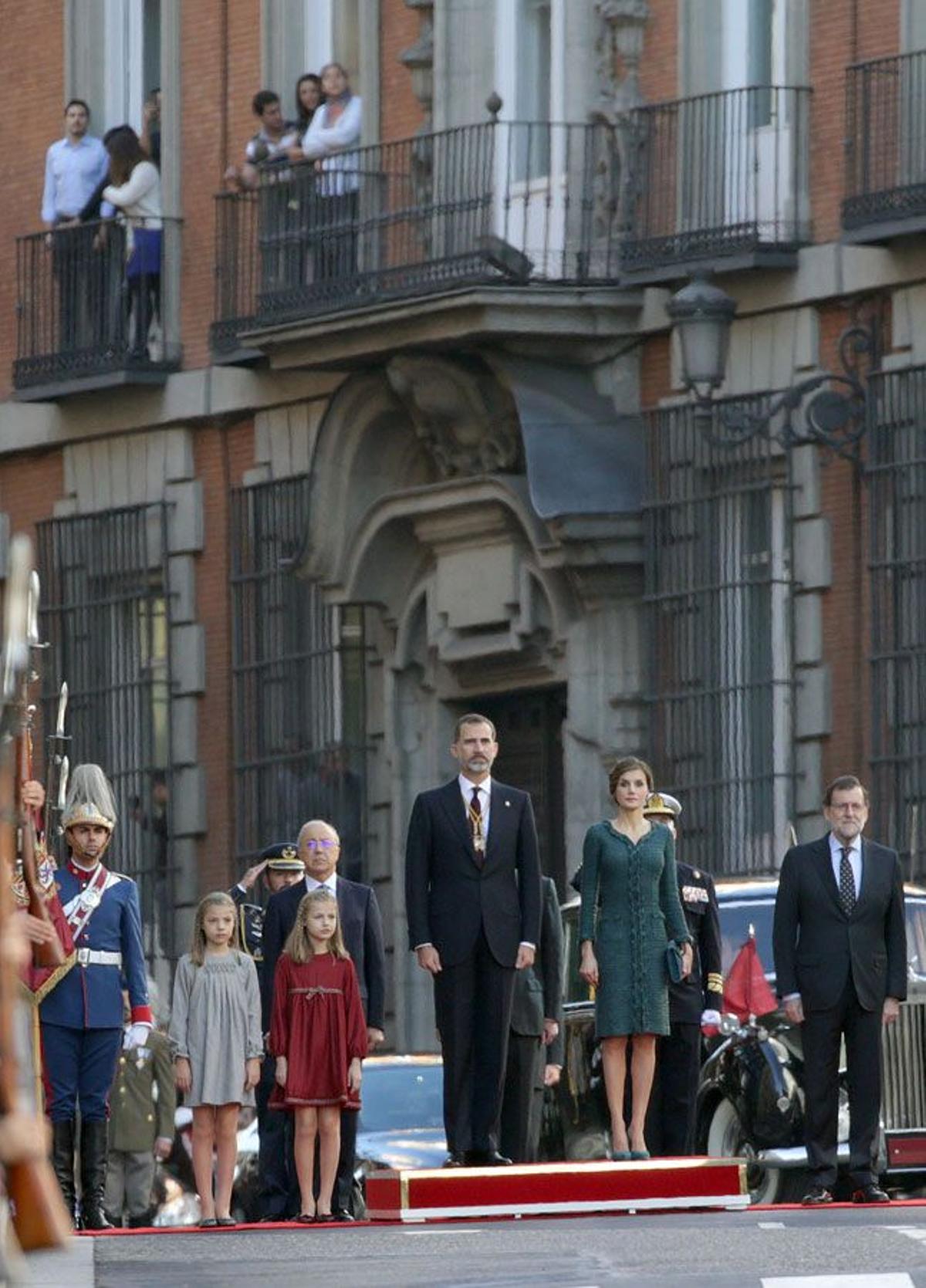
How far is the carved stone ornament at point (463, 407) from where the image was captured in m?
32.0

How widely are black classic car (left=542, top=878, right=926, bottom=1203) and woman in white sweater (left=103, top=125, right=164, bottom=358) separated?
487 inches

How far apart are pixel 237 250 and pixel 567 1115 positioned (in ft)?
40.9

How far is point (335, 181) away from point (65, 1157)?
1407 cm

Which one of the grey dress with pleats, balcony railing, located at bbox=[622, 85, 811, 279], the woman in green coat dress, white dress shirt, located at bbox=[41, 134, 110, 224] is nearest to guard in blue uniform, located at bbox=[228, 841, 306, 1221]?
the grey dress with pleats

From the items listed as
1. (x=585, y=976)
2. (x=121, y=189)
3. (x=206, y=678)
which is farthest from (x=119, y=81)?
(x=585, y=976)

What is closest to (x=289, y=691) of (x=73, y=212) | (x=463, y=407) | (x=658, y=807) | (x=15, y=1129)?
(x=463, y=407)

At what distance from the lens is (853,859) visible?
66.4 ft

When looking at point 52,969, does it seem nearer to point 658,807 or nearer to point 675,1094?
point 675,1094

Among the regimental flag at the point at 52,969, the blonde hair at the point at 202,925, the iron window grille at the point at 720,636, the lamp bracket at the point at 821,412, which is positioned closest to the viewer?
the regimental flag at the point at 52,969

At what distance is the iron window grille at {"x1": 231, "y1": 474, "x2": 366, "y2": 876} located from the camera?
3334cm

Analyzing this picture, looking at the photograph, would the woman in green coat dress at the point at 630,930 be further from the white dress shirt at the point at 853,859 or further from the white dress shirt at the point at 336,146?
the white dress shirt at the point at 336,146

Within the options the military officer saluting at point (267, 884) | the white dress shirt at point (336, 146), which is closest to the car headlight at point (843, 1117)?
the military officer saluting at point (267, 884)

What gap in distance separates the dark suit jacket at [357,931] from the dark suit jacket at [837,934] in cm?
170

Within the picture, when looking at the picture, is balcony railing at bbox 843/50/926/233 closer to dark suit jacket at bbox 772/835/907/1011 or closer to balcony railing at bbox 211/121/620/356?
balcony railing at bbox 211/121/620/356
